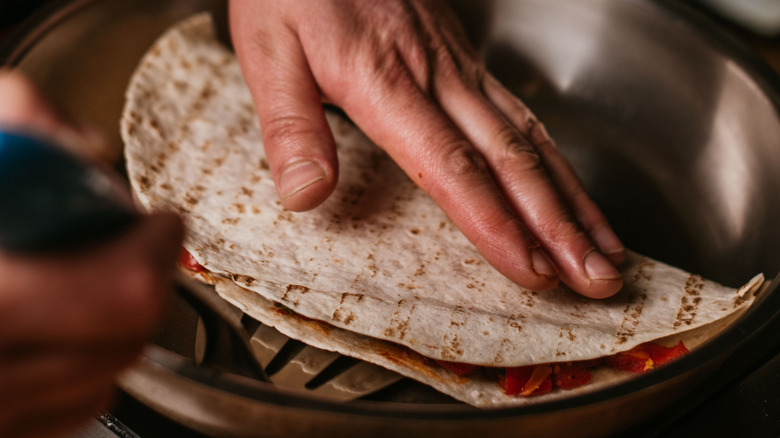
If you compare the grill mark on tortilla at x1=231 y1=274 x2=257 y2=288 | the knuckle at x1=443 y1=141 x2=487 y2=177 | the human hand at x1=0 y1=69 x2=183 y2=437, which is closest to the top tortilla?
the grill mark on tortilla at x1=231 y1=274 x2=257 y2=288

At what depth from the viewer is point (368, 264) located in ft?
2.96

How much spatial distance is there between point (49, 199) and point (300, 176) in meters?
0.53

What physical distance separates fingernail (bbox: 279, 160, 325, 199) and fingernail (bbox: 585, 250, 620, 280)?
40cm

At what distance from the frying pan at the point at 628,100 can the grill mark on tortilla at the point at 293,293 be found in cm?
14

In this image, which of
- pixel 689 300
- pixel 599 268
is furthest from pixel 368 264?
pixel 689 300

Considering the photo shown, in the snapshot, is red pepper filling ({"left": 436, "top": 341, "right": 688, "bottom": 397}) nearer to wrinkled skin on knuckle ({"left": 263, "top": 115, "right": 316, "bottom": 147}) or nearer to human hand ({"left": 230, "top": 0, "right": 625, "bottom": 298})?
human hand ({"left": 230, "top": 0, "right": 625, "bottom": 298})

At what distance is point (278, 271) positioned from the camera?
2.85 feet

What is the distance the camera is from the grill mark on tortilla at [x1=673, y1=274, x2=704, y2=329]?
854mm

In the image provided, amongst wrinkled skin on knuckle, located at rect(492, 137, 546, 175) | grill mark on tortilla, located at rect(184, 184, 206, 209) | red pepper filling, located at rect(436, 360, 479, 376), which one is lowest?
red pepper filling, located at rect(436, 360, 479, 376)

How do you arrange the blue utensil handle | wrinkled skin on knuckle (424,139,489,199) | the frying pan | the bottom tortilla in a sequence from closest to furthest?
1. the blue utensil handle
2. the bottom tortilla
3. wrinkled skin on knuckle (424,139,489,199)
4. the frying pan

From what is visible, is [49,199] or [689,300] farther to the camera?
[689,300]

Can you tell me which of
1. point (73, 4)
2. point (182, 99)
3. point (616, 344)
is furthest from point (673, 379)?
point (73, 4)

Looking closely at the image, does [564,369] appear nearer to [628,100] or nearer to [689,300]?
[689,300]

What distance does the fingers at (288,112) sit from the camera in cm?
85
